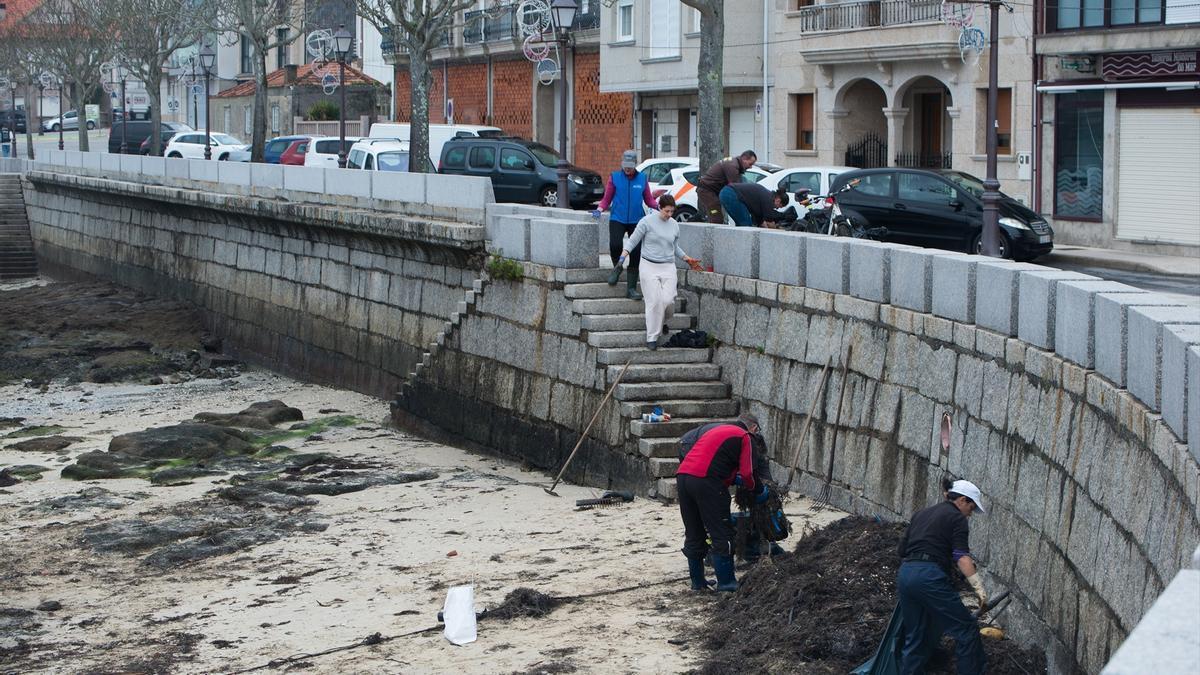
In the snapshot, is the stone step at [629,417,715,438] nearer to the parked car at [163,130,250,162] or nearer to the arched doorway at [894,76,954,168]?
the arched doorway at [894,76,954,168]

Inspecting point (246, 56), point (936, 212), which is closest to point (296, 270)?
point (936, 212)

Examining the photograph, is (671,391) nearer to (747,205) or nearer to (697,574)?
(747,205)

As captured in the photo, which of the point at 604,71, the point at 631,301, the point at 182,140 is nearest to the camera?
the point at 631,301

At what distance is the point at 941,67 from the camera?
31484 mm

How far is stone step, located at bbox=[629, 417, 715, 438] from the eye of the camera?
15.5 metres

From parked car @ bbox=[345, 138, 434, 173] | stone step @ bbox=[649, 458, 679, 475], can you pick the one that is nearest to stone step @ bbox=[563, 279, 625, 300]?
stone step @ bbox=[649, 458, 679, 475]

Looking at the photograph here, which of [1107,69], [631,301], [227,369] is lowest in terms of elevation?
[227,369]

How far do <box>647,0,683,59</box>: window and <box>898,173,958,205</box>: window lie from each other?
16515 millimetres

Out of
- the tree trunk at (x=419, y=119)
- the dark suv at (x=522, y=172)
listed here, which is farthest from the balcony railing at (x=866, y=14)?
the tree trunk at (x=419, y=119)

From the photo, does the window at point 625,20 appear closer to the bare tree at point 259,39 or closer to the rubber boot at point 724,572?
the bare tree at point 259,39

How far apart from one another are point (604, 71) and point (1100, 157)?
640 inches

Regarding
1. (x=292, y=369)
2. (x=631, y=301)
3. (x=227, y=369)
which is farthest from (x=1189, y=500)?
(x=227, y=369)

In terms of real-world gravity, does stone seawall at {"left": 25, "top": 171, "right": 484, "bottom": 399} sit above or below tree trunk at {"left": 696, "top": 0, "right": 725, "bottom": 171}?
below

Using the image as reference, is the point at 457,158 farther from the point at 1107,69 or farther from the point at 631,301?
the point at 631,301
